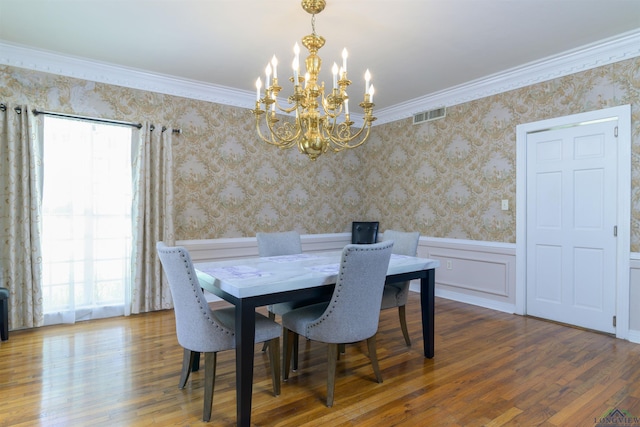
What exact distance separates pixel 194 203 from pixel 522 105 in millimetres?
3765

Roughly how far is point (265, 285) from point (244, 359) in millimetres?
385

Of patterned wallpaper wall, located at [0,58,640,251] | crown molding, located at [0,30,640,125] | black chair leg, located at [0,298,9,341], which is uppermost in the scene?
crown molding, located at [0,30,640,125]

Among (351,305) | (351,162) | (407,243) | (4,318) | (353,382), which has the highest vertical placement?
(351,162)

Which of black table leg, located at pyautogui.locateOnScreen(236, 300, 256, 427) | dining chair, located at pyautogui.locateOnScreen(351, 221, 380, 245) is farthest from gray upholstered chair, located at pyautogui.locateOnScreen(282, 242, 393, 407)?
dining chair, located at pyautogui.locateOnScreen(351, 221, 380, 245)

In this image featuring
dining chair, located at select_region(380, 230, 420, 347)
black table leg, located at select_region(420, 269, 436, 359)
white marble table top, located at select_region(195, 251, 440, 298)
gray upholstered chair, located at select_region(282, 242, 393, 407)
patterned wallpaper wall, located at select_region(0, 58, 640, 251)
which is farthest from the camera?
patterned wallpaper wall, located at select_region(0, 58, 640, 251)

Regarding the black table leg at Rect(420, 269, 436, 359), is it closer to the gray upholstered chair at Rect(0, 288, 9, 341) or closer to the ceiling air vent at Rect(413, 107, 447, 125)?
the ceiling air vent at Rect(413, 107, 447, 125)

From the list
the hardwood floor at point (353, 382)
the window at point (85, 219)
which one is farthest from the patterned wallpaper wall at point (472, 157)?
the window at point (85, 219)

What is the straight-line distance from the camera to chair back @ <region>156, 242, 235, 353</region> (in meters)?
1.89

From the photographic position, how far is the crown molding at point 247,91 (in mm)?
3201

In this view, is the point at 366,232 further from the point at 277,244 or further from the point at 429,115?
the point at 277,244

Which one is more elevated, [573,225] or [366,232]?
[573,225]

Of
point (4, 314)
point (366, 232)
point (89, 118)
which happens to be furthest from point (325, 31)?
point (4, 314)

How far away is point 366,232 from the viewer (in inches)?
209

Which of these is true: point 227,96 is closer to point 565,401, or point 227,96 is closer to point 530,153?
point 530,153
